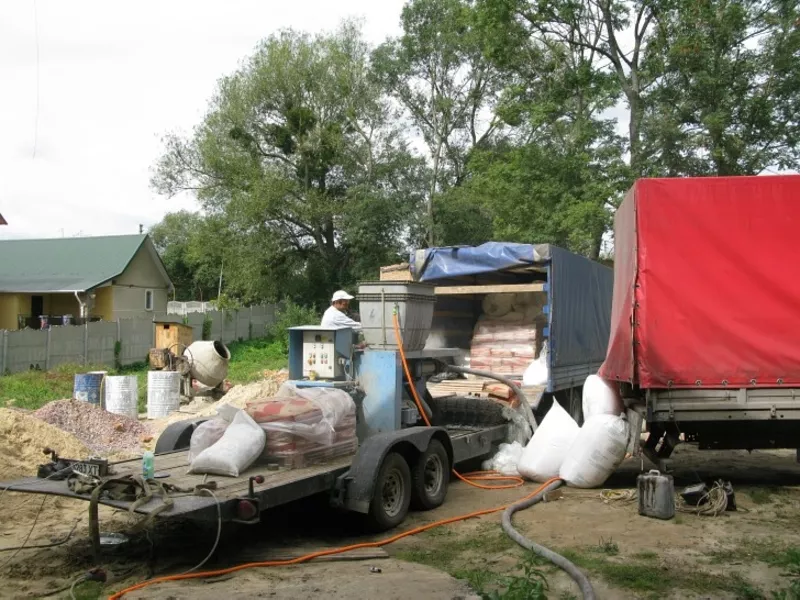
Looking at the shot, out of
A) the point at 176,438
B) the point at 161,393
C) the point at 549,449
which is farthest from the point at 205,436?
the point at 161,393

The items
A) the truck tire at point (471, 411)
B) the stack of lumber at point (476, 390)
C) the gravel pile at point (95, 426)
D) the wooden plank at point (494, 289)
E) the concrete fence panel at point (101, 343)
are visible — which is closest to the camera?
the truck tire at point (471, 411)

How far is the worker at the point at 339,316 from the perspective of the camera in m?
8.02

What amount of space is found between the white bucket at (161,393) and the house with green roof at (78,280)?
15271mm

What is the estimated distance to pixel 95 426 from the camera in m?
11.8

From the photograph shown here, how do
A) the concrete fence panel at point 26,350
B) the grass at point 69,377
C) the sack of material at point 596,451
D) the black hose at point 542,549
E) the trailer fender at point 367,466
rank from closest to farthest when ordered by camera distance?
the black hose at point 542,549 < the trailer fender at point 367,466 < the sack of material at point 596,451 < the grass at point 69,377 < the concrete fence panel at point 26,350

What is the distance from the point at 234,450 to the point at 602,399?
4.48 metres

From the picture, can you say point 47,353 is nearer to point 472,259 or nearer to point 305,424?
point 472,259

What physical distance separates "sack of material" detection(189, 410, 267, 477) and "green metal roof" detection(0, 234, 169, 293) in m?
24.4

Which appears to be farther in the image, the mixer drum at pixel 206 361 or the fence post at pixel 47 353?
the fence post at pixel 47 353

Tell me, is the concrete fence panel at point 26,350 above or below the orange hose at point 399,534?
above

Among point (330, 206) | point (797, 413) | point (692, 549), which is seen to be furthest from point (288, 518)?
point (330, 206)

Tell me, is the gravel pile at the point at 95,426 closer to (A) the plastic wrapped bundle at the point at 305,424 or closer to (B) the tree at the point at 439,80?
(A) the plastic wrapped bundle at the point at 305,424

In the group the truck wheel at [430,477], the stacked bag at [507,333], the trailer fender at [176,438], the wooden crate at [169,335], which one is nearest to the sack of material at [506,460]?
the truck wheel at [430,477]

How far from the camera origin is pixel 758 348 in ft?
25.1
